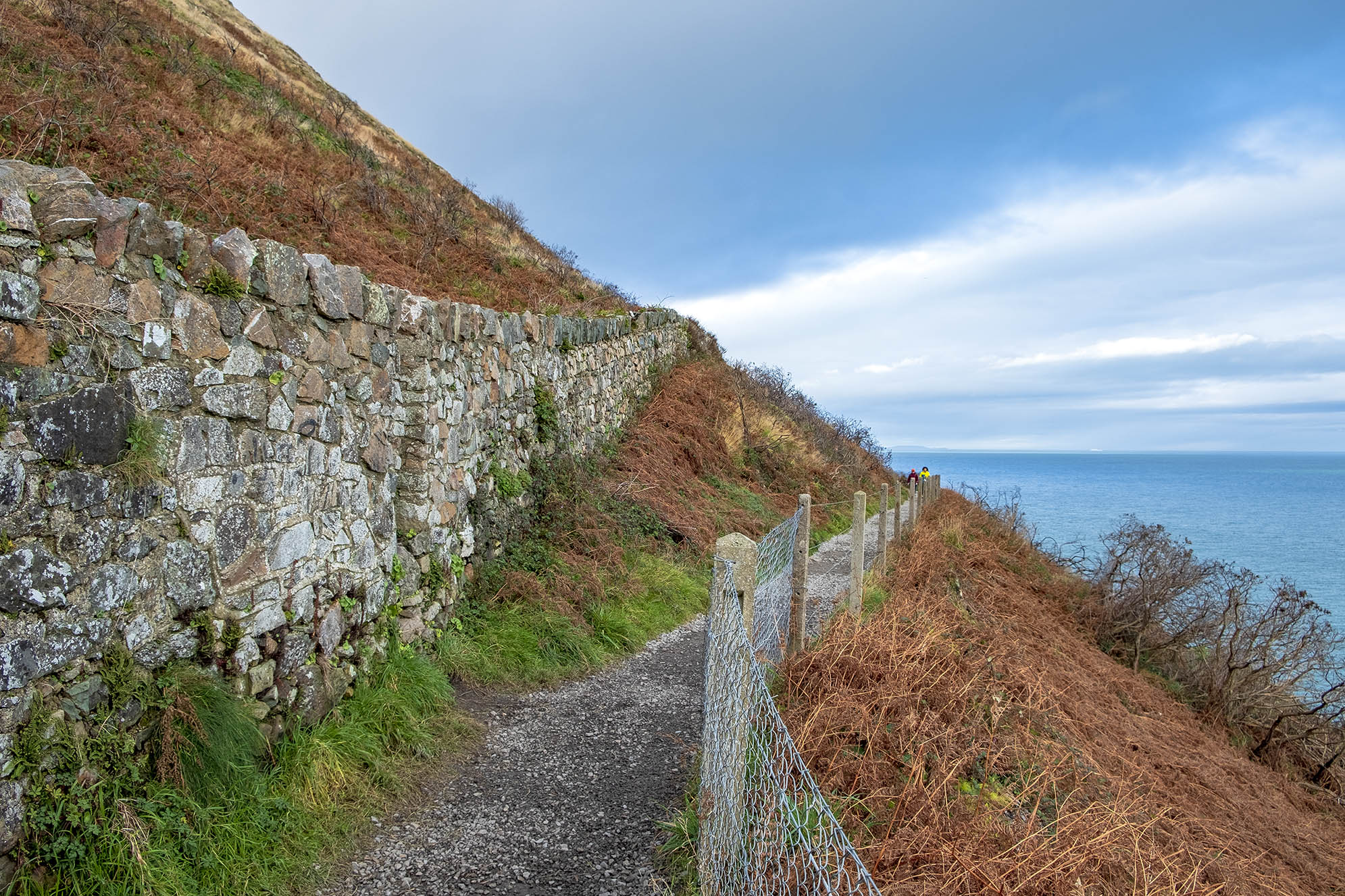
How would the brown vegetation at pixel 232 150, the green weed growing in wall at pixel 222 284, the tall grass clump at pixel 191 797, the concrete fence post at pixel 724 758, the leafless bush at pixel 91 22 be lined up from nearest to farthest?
the tall grass clump at pixel 191 797 → the concrete fence post at pixel 724 758 → the green weed growing in wall at pixel 222 284 → the brown vegetation at pixel 232 150 → the leafless bush at pixel 91 22

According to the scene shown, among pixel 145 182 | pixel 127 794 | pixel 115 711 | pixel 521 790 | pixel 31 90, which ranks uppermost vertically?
pixel 31 90

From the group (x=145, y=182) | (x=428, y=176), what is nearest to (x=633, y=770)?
(x=145, y=182)

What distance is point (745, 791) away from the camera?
2.96m

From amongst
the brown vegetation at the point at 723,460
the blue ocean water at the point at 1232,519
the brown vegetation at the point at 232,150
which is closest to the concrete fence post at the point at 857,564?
the brown vegetation at the point at 723,460

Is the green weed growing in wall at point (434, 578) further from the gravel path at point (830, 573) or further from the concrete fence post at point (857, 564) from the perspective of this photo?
the concrete fence post at point (857, 564)

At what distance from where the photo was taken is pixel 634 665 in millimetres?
6289

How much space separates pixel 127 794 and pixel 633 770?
259 centimetres

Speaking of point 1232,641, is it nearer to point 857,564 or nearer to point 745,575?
point 857,564

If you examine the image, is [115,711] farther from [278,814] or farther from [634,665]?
[634,665]

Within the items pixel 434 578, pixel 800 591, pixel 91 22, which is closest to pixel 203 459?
pixel 434 578

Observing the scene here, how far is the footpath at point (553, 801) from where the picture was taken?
3391 mm

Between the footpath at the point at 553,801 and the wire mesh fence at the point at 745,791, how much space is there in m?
0.52

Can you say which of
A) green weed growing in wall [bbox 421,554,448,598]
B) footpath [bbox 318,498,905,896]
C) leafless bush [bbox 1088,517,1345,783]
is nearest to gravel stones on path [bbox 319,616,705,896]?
footpath [bbox 318,498,905,896]

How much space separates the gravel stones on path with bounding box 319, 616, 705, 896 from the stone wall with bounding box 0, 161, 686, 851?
100 cm
